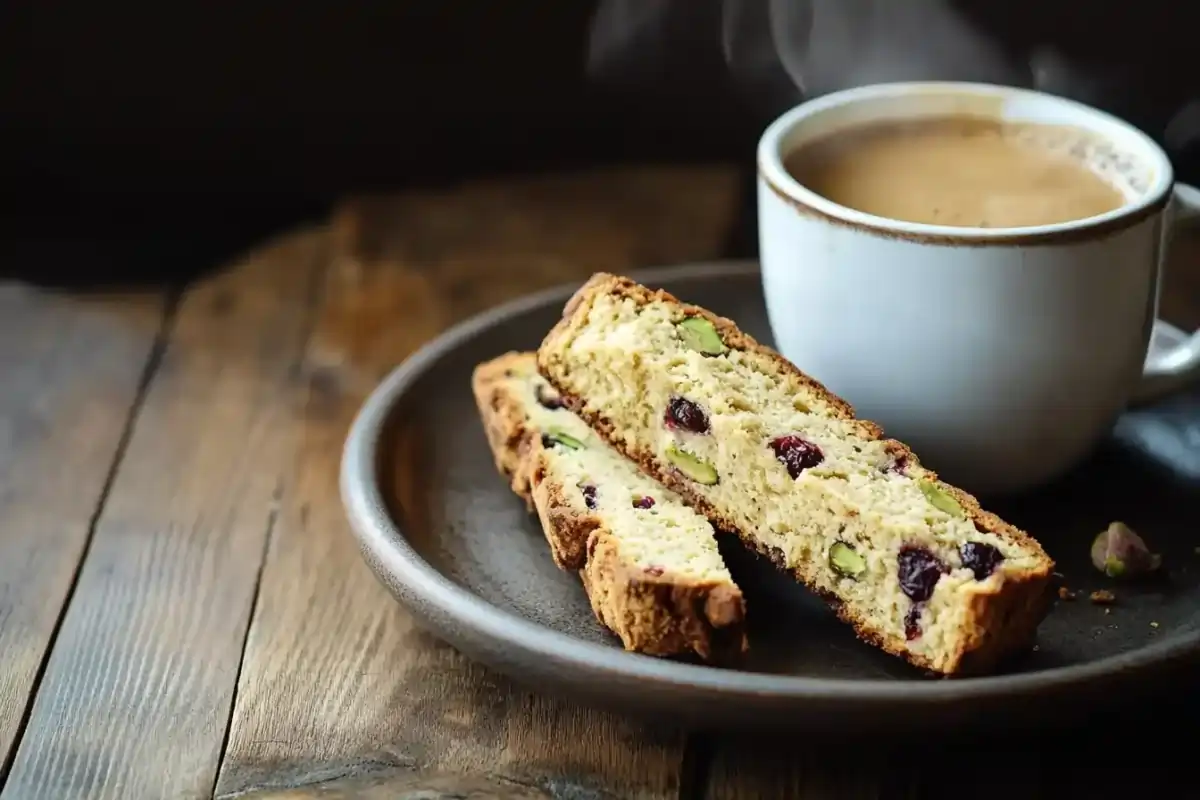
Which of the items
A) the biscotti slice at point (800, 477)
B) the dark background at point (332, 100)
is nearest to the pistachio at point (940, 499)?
the biscotti slice at point (800, 477)

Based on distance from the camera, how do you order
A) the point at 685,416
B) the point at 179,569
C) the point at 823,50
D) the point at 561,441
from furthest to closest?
the point at 823,50, the point at 179,569, the point at 561,441, the point at 685,416

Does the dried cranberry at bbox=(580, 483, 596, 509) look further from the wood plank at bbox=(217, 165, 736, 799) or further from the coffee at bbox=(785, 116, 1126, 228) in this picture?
the coffee at bbox=(785, 116, 1126, 228)

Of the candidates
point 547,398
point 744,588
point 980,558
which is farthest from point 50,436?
point 980,558

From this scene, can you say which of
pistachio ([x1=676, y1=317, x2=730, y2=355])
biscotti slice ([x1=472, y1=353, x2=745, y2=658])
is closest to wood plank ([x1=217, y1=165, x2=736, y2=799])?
biscotti slice ([x1=472, y1=353, x2=745, y2=658])

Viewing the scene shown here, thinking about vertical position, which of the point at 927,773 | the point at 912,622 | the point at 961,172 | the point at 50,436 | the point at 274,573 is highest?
the point at 961,172

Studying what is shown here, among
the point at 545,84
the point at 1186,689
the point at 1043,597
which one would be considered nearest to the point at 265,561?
the point at 1043,597

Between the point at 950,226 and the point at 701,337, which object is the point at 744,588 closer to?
the point at 701,337

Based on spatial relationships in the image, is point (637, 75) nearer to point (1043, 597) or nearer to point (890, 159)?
point (890, 159)
